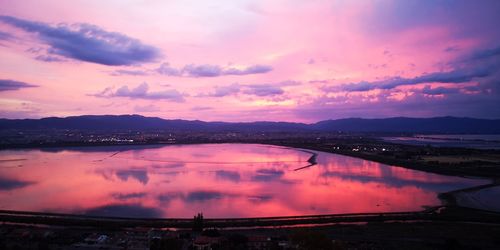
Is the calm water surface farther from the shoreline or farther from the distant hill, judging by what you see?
the distant hill

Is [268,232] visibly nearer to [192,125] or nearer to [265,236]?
[265,236]

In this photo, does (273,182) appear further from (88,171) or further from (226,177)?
(88,171)

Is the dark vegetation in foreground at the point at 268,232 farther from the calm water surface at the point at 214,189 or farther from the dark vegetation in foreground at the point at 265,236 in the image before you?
the calm water surface at the point at 214,189

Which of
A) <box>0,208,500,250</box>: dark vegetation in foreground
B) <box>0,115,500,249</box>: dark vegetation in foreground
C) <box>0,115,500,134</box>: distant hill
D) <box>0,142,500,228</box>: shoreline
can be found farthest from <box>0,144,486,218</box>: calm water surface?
<box>0,115,500,134</box>: distant hill

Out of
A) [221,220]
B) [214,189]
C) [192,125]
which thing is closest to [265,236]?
[221,220]

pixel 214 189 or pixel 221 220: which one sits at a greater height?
pixel 214 189

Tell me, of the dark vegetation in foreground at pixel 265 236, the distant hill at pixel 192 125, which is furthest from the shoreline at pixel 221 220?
the distant hill at pixel 192 125

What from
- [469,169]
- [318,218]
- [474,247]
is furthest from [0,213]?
[469,169]

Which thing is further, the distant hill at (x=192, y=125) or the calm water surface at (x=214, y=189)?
the distant hill at (x=192, y=125)
